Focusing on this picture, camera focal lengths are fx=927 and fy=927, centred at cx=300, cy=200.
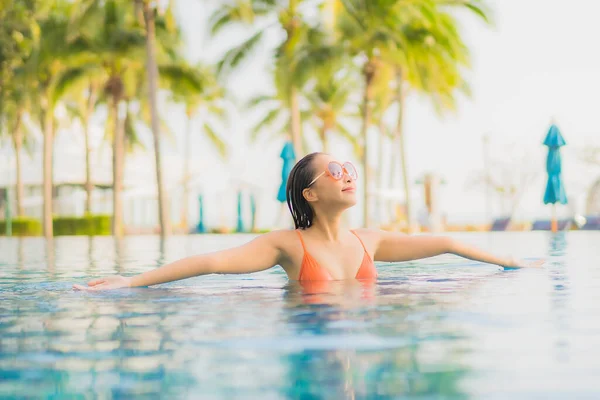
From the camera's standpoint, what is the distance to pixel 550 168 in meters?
22.2

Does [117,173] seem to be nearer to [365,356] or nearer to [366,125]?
[366,125]

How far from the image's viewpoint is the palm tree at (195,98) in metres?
29.2

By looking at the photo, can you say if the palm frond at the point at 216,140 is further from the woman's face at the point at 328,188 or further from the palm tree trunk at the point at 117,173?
the woman's face at the point at 328,188

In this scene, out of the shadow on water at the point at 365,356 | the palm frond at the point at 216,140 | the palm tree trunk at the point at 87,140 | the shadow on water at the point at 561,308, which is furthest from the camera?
the palm frond at the point at 216,140

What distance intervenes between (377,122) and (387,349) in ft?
146

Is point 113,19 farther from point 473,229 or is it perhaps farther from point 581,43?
point 581,43

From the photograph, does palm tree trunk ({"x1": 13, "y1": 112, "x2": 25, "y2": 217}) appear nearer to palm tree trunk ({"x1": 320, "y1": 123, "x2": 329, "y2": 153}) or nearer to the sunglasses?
palm tree trunk ({"x1": 320, "y1": 123, "x2": 329, "y2": 153})

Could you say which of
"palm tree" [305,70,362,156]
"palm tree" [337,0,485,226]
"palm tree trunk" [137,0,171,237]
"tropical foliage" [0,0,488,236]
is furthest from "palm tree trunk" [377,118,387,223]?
"palm tree trunk" [137,0,171,237]

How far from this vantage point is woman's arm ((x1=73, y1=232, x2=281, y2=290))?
17.1 feet

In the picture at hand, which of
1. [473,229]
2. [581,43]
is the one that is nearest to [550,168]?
[473,229]

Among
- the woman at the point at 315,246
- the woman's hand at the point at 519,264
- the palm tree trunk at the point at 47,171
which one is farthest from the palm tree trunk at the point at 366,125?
the woman at the point at 315,246

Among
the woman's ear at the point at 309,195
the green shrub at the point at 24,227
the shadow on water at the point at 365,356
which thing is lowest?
the shadow on water at the point at 365,356

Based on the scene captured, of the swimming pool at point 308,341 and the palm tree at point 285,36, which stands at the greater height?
the palm tree at point 285,36

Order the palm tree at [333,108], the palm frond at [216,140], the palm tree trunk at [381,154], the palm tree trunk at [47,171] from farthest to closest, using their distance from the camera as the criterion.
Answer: the palm tree trunk at [381,154], the palm tree at [333,108], the palm frond at [216,140], the palm tree trunk at [47,171]
